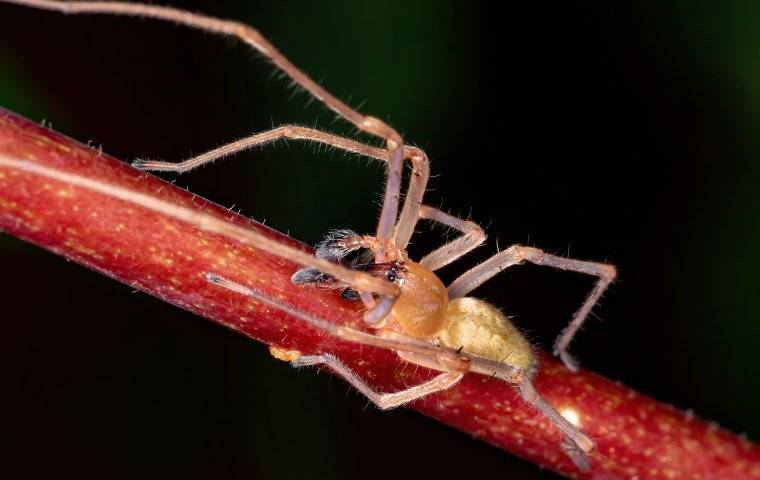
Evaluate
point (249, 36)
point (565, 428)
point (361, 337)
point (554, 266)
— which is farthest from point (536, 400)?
point (249, 36)

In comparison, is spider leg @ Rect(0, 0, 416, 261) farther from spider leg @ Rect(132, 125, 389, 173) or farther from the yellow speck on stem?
the yellow speck on stem

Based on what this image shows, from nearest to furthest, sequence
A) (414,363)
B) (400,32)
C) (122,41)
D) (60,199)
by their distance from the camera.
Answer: (60,199) → (414,363) → (400,32) → (122,41)

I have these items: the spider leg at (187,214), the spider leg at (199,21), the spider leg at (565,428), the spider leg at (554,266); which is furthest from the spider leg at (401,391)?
the spider leg at (199,21)

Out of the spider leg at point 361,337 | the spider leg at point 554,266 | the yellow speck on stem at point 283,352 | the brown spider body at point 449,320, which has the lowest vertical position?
the yellow speck on stem at point 283,352

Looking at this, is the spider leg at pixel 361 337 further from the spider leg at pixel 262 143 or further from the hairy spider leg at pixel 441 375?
the spider leg at pixel 262 143

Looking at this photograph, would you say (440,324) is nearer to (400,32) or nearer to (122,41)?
(400,32)

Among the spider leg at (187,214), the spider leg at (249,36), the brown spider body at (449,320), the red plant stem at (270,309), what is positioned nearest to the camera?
the spider leg at (187,214)

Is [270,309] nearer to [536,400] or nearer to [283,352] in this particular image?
[283,352]

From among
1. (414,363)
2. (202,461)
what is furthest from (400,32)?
(202,461)
